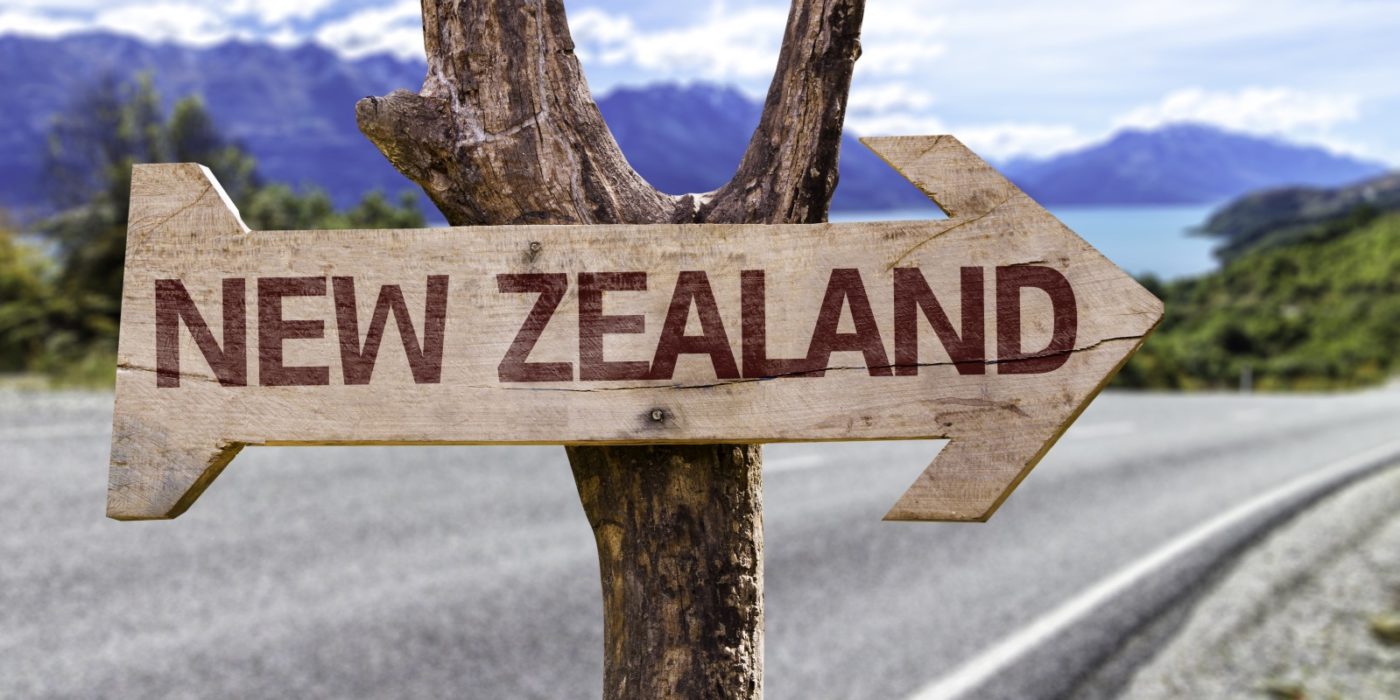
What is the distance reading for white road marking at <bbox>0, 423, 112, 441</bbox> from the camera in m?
7.64

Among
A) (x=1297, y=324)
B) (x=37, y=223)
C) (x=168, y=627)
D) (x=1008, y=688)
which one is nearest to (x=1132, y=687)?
(x=1008, y=688)

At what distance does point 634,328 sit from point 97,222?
578 inches

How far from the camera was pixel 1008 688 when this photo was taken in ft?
14.1

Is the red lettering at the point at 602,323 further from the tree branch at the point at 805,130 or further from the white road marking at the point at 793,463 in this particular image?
the white road marking at the point at 793,463

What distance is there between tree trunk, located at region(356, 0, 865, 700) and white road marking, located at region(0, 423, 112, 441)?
23.7 ft

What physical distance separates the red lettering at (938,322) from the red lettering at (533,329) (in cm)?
49

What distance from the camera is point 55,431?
7.82 metres

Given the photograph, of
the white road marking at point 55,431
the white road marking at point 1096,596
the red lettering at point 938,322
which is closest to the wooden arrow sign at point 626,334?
the red lettering at point 938,322

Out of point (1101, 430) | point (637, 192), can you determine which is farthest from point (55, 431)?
point (1101, 430)

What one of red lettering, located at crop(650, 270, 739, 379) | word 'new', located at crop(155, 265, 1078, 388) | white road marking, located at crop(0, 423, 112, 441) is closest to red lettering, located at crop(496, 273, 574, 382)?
word 'new', located at crop(155, 265, 1078, 388)

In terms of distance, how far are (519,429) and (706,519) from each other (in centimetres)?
32

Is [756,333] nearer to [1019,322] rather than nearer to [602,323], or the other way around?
[602,323]

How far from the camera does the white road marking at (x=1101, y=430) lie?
38.9 feet

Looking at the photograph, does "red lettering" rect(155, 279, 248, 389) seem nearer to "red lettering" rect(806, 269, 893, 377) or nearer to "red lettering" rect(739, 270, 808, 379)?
Result: "red lettering" rect(739, 270, 808, 379)
